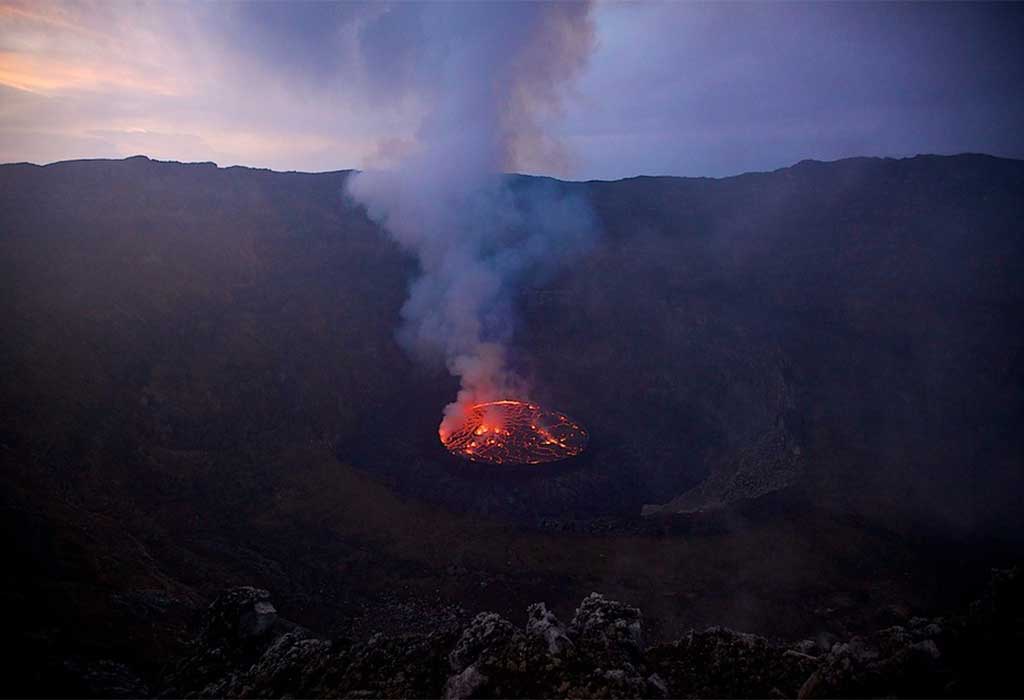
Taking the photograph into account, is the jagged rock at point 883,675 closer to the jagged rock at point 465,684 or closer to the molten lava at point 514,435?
the jagged rock at point 465,684

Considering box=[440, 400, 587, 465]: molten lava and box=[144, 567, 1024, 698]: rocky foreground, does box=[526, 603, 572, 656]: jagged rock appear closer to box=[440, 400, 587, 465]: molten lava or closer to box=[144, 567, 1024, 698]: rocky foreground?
box=[144, 567, 1024, 698]: rocky foreground

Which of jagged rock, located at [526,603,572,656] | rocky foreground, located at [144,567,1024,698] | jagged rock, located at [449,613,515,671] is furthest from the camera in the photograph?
jagged rock, located at [449,613,515,671]

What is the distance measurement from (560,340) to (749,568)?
20.1m

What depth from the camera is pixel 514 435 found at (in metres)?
25.7

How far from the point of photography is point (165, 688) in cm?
792

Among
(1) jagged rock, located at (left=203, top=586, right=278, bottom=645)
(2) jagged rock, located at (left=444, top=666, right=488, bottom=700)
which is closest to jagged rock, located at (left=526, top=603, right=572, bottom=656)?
(2) jagged rock, located at (left=444, top=666, right=488, bottom=700)

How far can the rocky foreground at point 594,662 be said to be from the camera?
5680 mm

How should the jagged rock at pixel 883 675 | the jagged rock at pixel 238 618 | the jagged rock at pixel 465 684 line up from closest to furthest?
1. the jagged rock at pixel 883 675
2. the jagged rock at pixel 465 684
3. the jagged rock at pixel 238 618

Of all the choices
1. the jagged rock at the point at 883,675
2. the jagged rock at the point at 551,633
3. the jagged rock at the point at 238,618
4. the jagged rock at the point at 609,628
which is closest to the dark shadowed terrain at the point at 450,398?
the jagged rock at the point at 238,618

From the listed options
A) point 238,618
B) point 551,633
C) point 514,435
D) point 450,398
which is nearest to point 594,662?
point 551,633

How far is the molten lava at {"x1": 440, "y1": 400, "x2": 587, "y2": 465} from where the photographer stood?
79.2 feet

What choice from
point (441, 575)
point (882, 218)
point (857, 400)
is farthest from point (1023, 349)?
point (441, 575)

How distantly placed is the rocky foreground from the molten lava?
592 inches

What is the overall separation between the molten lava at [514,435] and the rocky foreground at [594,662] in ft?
49.3
